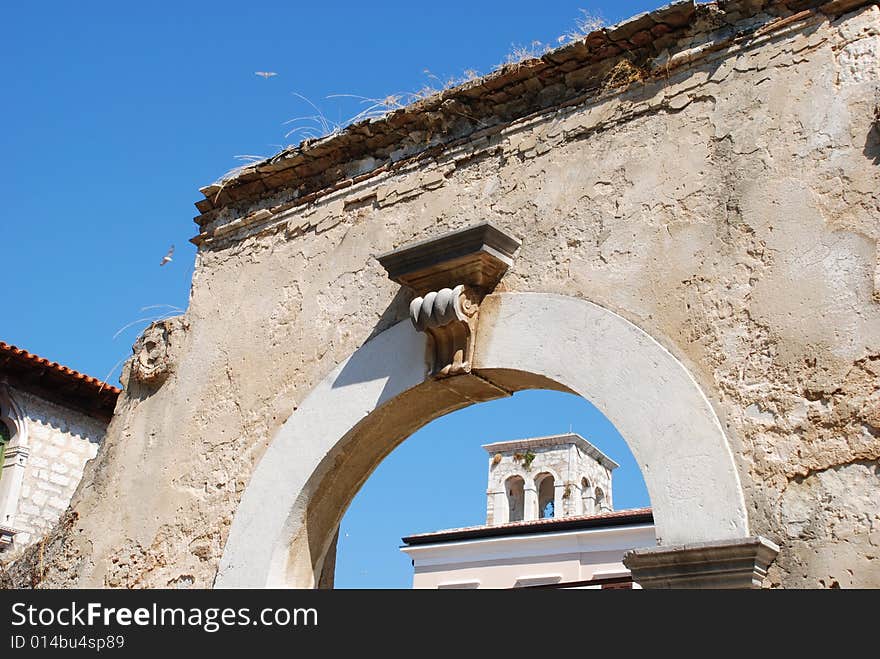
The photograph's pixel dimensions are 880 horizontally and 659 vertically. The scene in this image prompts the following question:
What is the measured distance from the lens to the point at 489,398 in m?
4.75

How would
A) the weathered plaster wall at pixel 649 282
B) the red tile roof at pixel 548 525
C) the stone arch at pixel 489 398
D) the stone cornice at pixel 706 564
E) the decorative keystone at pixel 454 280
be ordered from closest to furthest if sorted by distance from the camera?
the stone cornice at pixel 706 564
the weathered plaster wall at pixel 649 282
the stone arch at pixel 489 398
the decorative keystone at pixel 454 280
the red tile roof at pixel 548 525

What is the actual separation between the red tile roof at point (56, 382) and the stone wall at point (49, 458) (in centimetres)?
12

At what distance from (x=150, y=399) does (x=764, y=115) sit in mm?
3492

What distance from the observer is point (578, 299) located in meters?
4.29

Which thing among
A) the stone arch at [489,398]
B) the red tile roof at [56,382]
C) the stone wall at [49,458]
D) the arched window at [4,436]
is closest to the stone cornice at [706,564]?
the stone arch at [489,398]

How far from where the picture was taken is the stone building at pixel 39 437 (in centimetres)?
1219

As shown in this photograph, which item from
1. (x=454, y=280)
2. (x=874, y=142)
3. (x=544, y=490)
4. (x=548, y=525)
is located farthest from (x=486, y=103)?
(x=544, y=490)

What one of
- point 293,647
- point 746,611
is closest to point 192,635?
point 293,647

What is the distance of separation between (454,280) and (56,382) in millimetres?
9398

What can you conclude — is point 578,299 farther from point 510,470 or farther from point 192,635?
point 510,470

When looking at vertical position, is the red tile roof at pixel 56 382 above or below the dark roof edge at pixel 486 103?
above

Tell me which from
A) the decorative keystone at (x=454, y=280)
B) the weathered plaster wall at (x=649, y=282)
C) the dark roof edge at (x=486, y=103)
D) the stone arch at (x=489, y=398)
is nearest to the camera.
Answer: the weathered plaster wall at (x=649, y=282)

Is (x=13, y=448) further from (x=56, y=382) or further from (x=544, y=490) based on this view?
(x=544, y=490)

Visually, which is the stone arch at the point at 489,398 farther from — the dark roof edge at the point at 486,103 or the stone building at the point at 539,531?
the stone building at the point at 539,531
